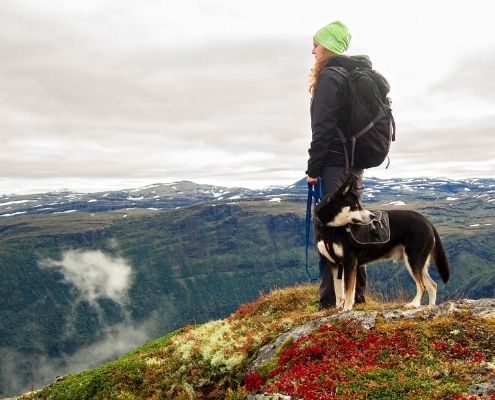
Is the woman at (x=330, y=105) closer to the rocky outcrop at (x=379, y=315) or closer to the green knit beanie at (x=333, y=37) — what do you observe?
the green knit beanie at (x=333, y=37)

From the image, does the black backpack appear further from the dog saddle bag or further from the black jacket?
the dog saddle bag

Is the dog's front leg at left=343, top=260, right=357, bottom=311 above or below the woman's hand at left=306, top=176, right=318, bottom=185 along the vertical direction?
below

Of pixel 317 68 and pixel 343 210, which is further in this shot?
pixel 317 68

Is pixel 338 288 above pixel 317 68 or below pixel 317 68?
below

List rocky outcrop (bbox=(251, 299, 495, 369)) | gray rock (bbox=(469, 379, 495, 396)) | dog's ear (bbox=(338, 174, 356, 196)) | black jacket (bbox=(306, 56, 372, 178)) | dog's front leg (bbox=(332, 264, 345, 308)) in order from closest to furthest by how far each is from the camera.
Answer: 1. gray rock (bbox=(469, 379, 495, 396))
2. rocky outcrop (bbox=(251, 299, 495, 369))
3. dog's ear (bbox=(338, 174, 356, 196))
4. black jacket (bbox=(306, 56, 372, 178))
5. dog's front leg (bbox=(332, 264, 345, 308))

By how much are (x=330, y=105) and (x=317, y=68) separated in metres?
1.43

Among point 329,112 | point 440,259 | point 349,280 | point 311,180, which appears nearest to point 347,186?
point 311,180

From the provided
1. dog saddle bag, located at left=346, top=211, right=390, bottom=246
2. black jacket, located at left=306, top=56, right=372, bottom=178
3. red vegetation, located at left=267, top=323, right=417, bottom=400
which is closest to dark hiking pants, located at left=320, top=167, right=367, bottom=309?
black jacket, located at left=306, top=56, right=372, bottom=178

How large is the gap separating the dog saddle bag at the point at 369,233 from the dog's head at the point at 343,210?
145 millimetres

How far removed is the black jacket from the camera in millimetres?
11672

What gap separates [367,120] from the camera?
11680 mm

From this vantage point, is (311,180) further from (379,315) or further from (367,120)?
(379,315)

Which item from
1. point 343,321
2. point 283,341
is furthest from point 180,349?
point 343,321

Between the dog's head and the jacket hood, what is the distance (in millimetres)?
2879
